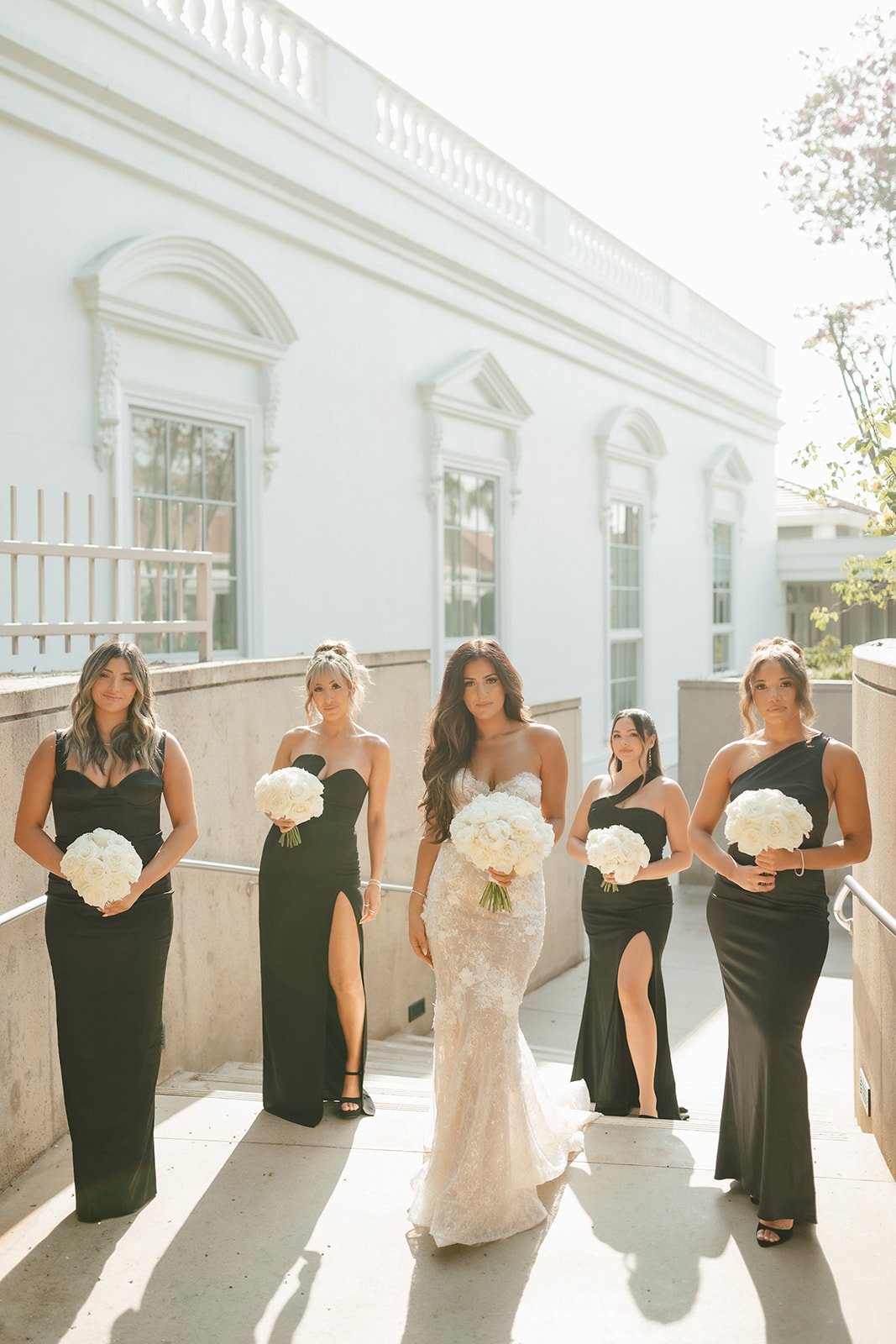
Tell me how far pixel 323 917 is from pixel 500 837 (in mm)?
1662

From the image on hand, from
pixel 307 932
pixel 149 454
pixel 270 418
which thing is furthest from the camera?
pixel 270 418

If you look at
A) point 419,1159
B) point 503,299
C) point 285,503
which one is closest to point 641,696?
point 503,299

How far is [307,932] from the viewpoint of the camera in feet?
18.7

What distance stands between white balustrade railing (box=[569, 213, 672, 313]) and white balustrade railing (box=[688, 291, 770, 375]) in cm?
120

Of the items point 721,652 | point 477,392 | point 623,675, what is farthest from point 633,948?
point 721,652

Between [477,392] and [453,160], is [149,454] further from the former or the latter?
[453,160]

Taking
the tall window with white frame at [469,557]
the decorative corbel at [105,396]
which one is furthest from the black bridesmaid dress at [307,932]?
the tall window with white frame at [469,557]

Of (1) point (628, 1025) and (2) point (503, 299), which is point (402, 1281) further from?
(2) point (503, 299)

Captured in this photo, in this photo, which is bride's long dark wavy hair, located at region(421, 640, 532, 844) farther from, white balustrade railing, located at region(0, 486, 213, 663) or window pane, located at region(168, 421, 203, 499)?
window pane, located at region(168, 421, 203, 499)

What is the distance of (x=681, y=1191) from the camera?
468cm

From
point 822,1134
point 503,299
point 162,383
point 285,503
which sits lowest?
point 822,1134

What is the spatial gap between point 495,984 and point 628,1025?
69.3 inches

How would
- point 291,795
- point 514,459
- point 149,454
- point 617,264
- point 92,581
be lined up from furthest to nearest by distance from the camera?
point 617,264 < point 514,459 < point 149,454 < point 92,581 < point 291,795

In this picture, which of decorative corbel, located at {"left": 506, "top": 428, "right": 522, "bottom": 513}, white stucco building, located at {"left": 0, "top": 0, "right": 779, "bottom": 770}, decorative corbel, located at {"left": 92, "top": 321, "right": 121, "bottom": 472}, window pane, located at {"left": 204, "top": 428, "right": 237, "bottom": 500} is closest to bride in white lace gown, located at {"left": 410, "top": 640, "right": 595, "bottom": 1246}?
white stucco building, located at {"left": 0, "top": 0, "right": 779, "bottom": 770}
